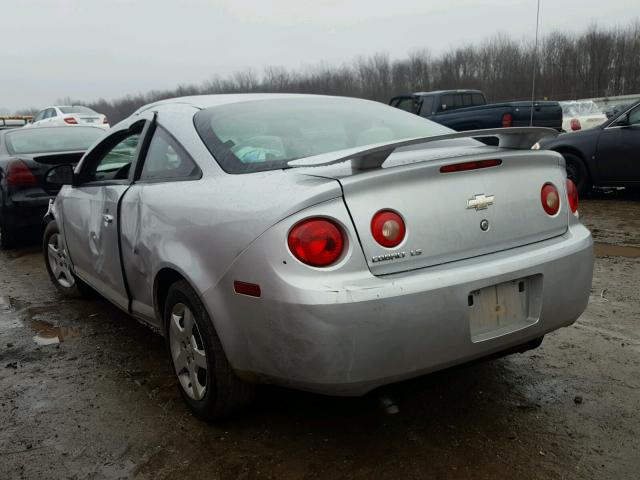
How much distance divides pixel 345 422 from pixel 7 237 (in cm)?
581

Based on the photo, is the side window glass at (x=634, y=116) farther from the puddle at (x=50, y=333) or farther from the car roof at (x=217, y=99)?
the puddle at (x=50, y=333)

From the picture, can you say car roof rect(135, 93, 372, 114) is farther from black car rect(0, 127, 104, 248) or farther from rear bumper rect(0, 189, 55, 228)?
rear bumper rect(0, 189, 55, 228)

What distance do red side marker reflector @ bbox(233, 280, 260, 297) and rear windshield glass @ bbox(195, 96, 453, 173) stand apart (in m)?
0.51

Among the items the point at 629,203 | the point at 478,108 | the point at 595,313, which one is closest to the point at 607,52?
the point at 478,108

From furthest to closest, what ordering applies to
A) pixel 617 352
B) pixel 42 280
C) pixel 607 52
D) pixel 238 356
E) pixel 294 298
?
pixel 607 52 → pixel 42 280 → pixel 617 352 → pixel 238 356 → pixel 294 298

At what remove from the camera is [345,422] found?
8.37 ft

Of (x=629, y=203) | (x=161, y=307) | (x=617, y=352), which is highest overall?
(x=161, y=307)

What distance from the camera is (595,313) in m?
3.74

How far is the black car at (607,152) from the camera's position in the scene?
7613 mm

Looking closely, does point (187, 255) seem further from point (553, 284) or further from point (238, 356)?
point (553, 284)

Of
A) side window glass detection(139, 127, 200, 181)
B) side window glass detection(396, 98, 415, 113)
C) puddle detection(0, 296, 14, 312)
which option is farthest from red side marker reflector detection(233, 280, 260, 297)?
side window glass detection(396, 98, 415, 113)

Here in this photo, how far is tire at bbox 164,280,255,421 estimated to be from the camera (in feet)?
7.73

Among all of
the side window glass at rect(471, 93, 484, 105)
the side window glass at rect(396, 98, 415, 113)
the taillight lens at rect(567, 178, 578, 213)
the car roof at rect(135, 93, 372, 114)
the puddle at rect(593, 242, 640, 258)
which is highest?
the car roof at rect(135, 93, 372, 114)

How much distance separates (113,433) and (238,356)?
80 centimetres
